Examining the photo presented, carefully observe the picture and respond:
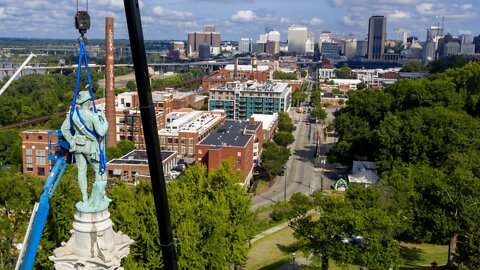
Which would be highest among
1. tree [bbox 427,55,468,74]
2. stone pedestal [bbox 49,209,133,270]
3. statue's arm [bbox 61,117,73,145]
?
tree [bbox 427,55,468,74]

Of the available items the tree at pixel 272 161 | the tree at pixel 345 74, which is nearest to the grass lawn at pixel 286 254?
the tree at pixel 272 161

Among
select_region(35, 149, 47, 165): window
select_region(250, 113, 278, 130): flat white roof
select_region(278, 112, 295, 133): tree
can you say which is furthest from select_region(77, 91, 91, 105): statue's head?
select_region(278, 112, 295, 133): tree

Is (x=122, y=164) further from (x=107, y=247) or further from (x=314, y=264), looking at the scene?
(x=107, y=247)

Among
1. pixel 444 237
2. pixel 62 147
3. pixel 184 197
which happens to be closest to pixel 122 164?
pixel 184 197

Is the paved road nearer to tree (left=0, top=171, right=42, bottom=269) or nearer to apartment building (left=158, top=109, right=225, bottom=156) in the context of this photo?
apartment building (left=158, top=109, right=225, bottom=156)

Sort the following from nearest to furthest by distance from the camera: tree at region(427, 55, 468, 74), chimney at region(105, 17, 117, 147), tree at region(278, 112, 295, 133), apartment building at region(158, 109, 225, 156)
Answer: chimney at region(105, 17, 117, 147) → apartment building at region(158, 109, 225, 156) → tree at region(278, 112, 295, 133) → tree at region(427, 55, 468, 74)

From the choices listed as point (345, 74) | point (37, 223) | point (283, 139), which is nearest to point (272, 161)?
point (283, 139)

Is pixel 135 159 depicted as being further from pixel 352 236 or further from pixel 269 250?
pixel 352 236
